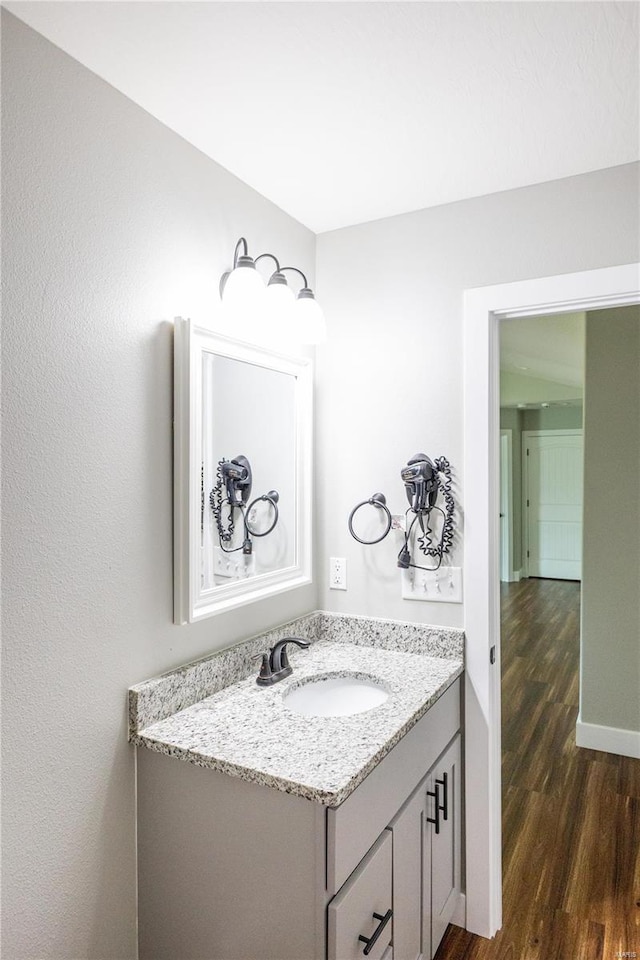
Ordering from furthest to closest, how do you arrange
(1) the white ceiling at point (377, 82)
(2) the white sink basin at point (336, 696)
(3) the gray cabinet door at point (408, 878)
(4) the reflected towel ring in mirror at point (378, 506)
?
(4) the reflected towel ring in mirror at point (378, 506) → (2) the white sink basin at point (336, 696) → (3) the gray cabinet door at point (408, 878) → (1) the white ceiling at point (377, 82)

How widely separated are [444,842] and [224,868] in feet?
2.57

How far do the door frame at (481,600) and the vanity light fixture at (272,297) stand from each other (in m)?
0.51

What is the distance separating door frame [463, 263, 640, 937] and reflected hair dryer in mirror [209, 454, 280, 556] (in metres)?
0.70

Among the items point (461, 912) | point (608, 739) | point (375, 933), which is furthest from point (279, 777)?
point (608, 739)

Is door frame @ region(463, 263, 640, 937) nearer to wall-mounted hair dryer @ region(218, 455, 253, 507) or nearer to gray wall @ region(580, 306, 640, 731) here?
wall-mounted hair dryer @ region(218, 455, 253, 507)

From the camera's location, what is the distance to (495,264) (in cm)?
190

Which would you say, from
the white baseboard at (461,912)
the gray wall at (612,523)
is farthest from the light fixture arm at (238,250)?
the gray wall at (612,523)

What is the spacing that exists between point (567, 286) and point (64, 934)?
2071 mm

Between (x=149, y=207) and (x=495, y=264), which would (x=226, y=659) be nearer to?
(x=149, y=207)

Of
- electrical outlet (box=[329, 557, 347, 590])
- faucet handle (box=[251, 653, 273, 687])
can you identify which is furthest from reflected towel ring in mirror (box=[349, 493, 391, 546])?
faucet handle (box=[251, 653, 273, 687])

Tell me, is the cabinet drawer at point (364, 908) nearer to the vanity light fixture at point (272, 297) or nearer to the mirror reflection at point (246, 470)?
the mirror reflection at point (246, 470)

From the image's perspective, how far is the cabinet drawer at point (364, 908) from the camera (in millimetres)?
1197

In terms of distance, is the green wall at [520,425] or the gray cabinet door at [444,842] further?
the green wall at [520,425]

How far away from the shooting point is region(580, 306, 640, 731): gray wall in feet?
10.4
